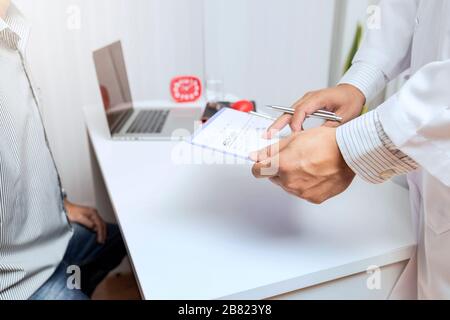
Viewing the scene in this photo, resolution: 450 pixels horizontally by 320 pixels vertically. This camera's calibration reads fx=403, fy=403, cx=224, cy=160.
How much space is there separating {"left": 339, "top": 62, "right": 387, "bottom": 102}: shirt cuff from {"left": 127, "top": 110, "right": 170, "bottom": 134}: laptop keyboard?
1.97ft

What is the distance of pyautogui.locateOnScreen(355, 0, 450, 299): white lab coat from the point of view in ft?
1.90

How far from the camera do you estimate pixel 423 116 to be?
58 centimetres

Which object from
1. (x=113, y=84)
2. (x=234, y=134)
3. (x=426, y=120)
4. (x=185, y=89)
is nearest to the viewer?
(x=426, y=120)

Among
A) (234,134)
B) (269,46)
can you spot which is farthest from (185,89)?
(234,134)

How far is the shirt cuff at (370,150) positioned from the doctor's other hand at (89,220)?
33.3 inches

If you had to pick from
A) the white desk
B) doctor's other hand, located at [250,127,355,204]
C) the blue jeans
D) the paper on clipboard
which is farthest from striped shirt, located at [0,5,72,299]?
doctor's other hand, located at [250,127,355,204]

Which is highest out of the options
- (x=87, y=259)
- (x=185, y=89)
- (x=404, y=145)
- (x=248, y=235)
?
(x=404, y=145)

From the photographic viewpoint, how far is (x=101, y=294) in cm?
160

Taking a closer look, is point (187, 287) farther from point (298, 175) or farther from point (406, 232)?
point (406, 232)

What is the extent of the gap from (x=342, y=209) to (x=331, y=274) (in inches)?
7.9

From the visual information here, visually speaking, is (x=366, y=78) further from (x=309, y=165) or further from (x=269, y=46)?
(x=269, y=46)

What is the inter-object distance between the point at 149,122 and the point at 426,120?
93 centimetres

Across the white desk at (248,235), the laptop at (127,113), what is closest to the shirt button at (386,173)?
the white desk at (248,235)

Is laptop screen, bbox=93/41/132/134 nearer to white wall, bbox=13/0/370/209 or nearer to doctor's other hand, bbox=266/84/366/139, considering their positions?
white wall, bbox=13/0/370/209
